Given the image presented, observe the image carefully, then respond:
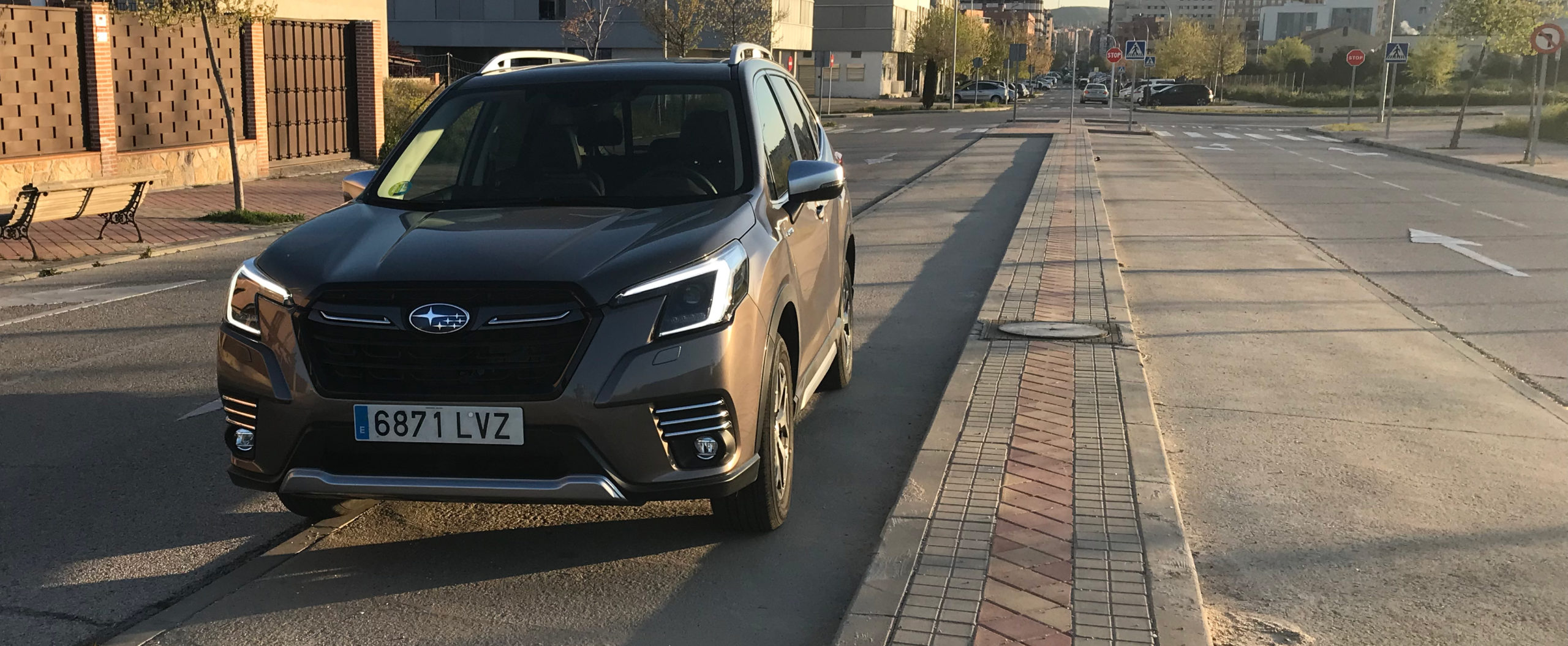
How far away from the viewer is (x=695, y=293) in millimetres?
4305

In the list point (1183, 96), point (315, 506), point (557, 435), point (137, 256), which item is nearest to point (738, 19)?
point (137, 256)

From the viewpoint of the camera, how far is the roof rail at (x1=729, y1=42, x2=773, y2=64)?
5.88 m

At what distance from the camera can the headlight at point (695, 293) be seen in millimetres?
4234

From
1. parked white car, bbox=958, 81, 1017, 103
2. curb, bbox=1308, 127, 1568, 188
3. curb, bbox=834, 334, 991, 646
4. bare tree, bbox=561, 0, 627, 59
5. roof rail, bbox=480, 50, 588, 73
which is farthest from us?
parked white car, bbox=958, 81, 1017, 103

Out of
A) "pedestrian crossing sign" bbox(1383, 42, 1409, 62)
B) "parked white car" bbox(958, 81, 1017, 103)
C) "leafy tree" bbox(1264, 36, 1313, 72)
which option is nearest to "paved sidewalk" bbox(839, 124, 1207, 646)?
"pedestrian crossing sign" bbox(1383, 42, 1409, 62)

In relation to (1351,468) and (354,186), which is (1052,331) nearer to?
(1351,468)

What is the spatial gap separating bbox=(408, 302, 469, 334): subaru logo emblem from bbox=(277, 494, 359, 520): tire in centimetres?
99

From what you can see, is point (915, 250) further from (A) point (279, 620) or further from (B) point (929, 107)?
(B) point (929, 107)

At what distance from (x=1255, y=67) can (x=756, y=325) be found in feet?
362

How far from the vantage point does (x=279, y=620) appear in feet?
13.7

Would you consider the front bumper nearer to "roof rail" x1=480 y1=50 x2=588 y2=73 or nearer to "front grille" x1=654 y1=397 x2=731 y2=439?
"front grille" x1=654 y1=397 x2=731 y2=439

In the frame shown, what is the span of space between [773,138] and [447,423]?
7.17 ft

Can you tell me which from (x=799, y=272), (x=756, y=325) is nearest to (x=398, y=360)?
(x=756, y=325)

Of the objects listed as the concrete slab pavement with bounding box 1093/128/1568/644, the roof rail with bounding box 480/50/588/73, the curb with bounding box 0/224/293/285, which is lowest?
the curb with bounding box 0/224/293/285
